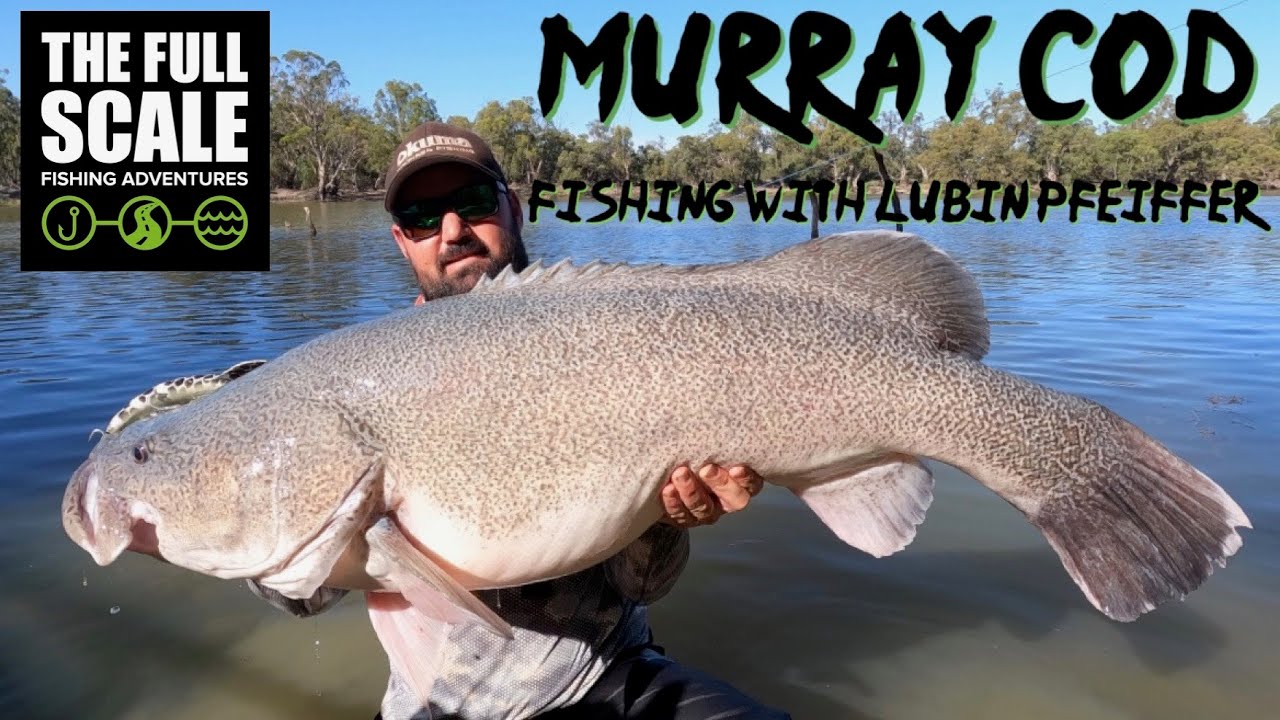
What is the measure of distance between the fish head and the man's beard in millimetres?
1418

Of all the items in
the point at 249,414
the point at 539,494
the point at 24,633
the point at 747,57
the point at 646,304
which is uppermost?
the point at 747,57

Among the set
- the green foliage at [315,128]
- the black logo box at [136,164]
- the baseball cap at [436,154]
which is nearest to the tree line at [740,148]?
the green foliage at [315,128]

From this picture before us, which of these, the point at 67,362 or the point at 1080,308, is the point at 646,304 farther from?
the point at 1080,308

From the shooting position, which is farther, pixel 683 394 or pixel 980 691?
pixel 980 691

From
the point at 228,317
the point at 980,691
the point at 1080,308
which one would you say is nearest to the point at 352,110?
the point at 228,317

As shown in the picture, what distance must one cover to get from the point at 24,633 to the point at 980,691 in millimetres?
4679

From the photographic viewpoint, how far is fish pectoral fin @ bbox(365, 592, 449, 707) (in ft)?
7.92

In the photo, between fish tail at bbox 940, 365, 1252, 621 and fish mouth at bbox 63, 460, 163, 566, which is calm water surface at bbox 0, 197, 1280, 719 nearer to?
fish tail at bbox 940, 365, 1252, 621

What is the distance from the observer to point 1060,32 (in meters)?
11.9

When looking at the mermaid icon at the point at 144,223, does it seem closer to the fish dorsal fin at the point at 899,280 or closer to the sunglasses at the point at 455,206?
the sunglasses at the point at 455,206

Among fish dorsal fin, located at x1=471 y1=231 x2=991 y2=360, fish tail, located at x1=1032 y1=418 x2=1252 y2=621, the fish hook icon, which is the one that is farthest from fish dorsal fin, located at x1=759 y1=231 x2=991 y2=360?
the fish hook icon

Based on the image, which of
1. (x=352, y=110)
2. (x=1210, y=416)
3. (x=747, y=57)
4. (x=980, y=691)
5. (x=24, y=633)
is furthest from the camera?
(x=352, y=110)

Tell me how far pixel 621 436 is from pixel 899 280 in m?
0.99

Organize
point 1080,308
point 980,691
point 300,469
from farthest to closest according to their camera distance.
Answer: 1. point 1080,308
2. point 980,691
3. point 300,469
